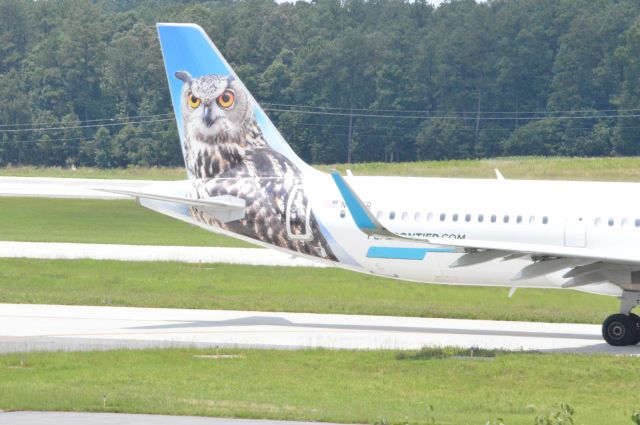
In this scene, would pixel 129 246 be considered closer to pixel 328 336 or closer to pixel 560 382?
pixel 328 336

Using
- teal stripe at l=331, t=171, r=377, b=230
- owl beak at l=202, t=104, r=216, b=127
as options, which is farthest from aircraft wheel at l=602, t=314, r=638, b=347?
owl beak at l=202, t=104, r=216, b=127

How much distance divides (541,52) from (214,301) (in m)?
92.6

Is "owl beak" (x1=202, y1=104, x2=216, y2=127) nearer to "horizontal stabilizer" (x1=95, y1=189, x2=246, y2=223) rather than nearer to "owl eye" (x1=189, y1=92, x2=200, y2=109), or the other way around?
"owl eye" (x1=189, y1=92, x2=200, y2=109)

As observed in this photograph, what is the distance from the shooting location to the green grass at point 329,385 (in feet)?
61.6

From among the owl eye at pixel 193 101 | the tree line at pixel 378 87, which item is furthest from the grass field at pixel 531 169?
the owl eye at pixel 193 101

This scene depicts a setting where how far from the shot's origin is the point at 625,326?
26828mm

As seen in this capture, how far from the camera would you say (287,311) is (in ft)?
107

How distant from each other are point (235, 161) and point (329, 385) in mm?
12157

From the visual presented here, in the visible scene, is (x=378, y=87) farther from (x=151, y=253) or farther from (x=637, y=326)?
(x=637, y=326)

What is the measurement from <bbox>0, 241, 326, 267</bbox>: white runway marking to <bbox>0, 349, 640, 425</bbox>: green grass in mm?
17676

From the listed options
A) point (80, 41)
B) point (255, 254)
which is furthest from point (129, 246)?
point (80, 41)

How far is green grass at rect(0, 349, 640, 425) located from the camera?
18.8 meters

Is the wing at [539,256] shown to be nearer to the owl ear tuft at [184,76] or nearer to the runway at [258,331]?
the runway at [258,331]

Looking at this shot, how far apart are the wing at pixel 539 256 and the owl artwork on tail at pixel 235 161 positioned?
4.68 m
